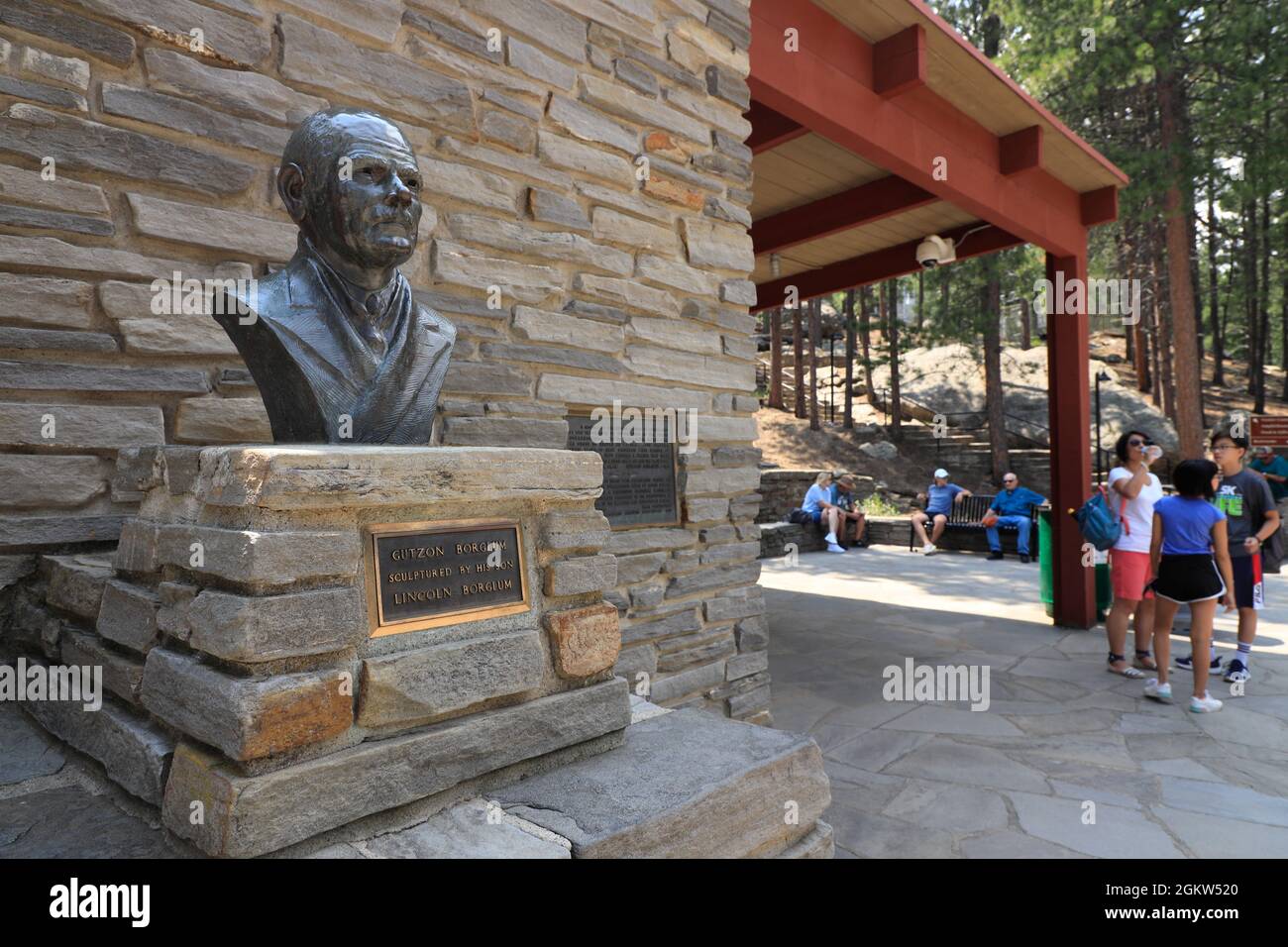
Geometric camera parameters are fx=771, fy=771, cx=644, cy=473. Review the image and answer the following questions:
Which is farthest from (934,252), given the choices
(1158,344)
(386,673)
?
(1158,344)

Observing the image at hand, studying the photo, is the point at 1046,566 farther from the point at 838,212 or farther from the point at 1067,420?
the point at 838,212

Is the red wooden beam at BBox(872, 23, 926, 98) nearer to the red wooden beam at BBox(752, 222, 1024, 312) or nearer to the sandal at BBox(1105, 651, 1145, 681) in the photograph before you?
the red wooden beam at BBox(752, 222, 1024, 312)

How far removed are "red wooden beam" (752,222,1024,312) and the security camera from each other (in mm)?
200

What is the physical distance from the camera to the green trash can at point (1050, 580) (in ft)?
21.9

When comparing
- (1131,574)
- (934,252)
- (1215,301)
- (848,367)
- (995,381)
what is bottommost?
(1131,574)

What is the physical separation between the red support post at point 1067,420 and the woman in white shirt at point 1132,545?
1.53 m

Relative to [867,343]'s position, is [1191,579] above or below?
below

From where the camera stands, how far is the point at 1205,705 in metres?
4.16

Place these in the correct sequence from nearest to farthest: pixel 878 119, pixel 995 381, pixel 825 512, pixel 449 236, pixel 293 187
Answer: pixel 293 187 → pixel 449 236 → pixel 878 119 → pixel 825 512 → pixel 995 381

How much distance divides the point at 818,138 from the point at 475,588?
4918 mm

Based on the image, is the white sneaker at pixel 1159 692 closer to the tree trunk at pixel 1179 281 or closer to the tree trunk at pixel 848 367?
the tree trunk at pixel 1179 281

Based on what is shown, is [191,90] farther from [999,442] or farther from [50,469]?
[999,442]

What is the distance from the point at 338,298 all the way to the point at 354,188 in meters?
0.28

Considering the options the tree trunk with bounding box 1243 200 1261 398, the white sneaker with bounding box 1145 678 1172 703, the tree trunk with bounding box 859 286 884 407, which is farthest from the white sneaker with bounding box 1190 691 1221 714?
the tree trunk with bounding box 1243 200 1261 398
